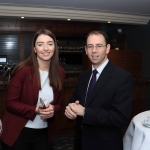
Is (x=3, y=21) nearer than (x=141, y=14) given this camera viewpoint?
No

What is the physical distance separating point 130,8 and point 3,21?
3399 millimetres

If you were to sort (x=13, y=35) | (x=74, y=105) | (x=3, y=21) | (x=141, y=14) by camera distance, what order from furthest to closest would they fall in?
1. (x=13, y=35)
2. (x=3, y=21)
3. (x=141, y=14)
4. (x=74, y=105)

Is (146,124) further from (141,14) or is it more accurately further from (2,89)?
(141,14)

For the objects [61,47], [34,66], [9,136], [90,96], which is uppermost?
[61,47]

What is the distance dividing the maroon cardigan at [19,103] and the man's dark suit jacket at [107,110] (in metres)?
0.42

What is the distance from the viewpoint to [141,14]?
520 cm

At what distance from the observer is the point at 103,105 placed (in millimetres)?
1438

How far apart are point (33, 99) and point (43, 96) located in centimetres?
9

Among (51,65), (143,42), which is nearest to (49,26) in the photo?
(143,42)

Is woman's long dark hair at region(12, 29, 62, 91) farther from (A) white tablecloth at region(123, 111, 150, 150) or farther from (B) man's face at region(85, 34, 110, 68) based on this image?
(A) white tablecloth at region(123, 111, 150, 150)

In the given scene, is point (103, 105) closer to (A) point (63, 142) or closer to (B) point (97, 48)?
(B) point (97, 48)

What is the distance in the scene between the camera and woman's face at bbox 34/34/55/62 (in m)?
1.62

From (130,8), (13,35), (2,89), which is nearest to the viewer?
(2,89)

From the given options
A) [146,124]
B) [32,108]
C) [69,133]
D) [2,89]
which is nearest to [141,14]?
[69,133]
